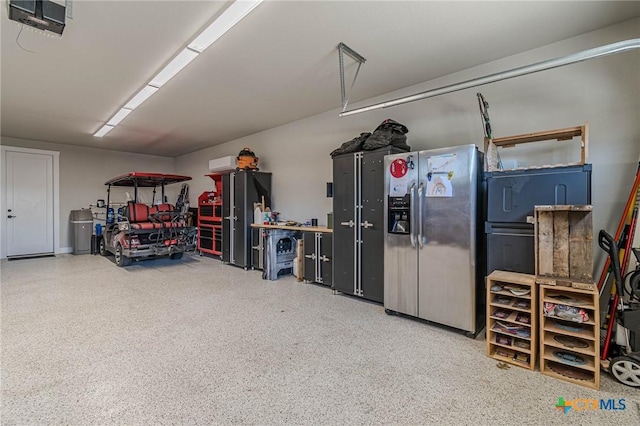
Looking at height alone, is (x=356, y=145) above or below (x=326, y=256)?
above

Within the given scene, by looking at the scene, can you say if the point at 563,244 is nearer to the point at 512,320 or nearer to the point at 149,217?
the point at 512,320

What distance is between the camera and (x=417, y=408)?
1.90 metres

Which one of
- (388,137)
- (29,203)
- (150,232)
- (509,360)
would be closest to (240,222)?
(150,232)

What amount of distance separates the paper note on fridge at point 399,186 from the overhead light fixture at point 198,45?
219 centimetres

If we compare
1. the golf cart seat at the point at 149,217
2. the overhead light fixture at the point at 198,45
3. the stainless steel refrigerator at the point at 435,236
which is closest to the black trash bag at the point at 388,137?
the stainless steel refrigerator at the point at 435,236

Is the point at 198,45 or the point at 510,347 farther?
the point at 198,45

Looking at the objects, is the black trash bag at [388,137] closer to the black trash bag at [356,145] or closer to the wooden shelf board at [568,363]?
the black trash bag at [356,145]

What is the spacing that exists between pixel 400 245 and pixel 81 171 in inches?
367

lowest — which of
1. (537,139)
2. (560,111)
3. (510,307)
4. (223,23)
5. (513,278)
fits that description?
(510,307)

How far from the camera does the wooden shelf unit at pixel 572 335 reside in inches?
83.7

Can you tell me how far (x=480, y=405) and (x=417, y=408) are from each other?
42 cm

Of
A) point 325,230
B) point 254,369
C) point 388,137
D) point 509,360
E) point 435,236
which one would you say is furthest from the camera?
point 325,230

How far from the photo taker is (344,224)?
13.7 feet

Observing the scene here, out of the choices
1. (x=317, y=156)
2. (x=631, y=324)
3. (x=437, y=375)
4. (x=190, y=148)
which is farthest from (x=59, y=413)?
(x=190, y=148)
